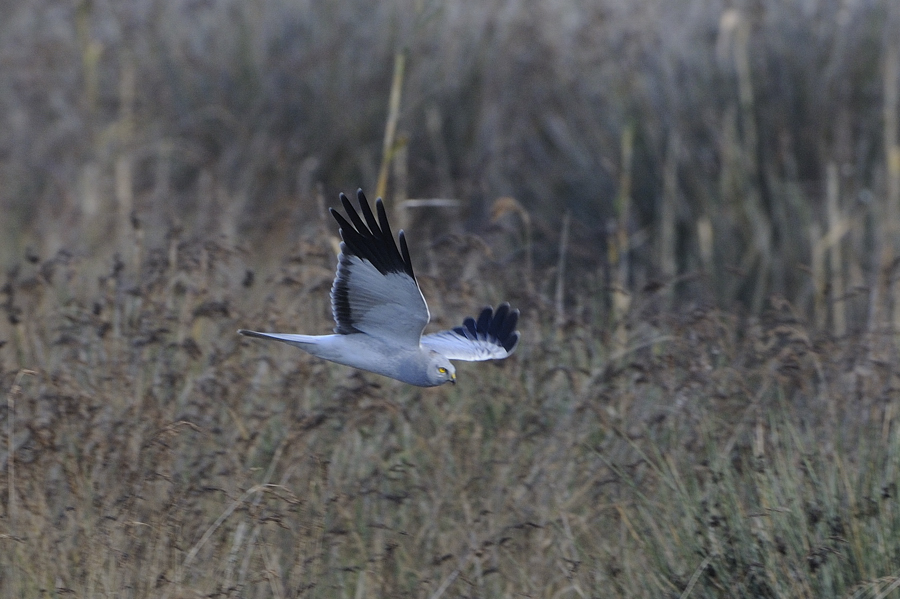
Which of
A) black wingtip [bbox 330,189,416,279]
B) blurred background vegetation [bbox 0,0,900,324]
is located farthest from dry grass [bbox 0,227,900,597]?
blurred background vegetation [bbox 0,0,900,324]

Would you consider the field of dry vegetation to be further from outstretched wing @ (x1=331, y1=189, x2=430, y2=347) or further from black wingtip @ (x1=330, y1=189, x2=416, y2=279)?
black wingtip @ (x1=330, y1=189, x2=416, y2=279)

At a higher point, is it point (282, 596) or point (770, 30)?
point (770, 30)

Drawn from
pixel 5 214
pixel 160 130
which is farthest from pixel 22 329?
pixel 160 130

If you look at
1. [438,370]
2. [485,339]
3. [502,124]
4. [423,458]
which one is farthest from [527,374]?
[502,124]

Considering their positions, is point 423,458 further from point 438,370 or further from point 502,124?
point 502,124

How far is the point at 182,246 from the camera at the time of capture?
4.07 meters

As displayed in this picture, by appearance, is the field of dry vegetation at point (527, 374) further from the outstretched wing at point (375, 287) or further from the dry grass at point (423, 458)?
the outstretched wing at point (375, 287)

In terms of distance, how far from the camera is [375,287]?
3.23m

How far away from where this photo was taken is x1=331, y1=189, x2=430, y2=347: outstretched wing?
3.13 m

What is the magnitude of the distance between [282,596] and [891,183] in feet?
14.3

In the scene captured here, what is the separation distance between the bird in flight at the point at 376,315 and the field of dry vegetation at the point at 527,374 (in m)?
0.23

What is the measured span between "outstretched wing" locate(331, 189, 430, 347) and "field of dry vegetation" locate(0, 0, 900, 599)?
0.29 meters

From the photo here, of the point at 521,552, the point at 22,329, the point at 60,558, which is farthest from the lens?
the point at 22,329

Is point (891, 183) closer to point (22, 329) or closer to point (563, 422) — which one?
point (563, 422)
